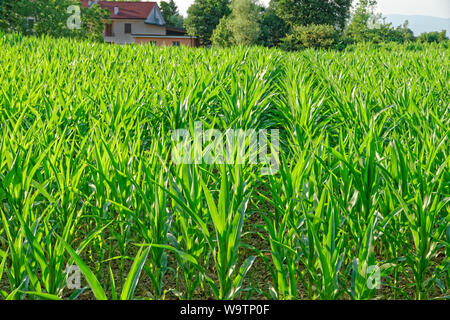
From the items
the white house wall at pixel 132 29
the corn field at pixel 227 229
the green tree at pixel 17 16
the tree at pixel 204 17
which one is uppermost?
the tree at pixel 204 17

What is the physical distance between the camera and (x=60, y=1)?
28.1 meters

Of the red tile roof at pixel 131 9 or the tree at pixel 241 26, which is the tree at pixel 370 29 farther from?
the red tile roof at pixel 131 9

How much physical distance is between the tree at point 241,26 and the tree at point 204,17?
336 cm

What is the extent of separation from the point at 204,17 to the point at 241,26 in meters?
7.55

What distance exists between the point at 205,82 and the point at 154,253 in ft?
8.11

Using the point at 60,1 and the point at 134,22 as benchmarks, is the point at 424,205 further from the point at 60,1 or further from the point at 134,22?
the point at 134,22

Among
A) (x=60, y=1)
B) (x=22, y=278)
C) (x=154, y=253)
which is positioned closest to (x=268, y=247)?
(x=154, y=253)

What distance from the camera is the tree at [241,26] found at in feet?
151

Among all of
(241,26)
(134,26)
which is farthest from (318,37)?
(134,26)

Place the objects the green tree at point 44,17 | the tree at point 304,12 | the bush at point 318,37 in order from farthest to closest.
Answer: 1. the tree at point 304,12
2. the bush at point 318,37
3. the green tree at point 44,17

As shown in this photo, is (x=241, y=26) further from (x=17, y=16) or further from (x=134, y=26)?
(x=17, y=16)

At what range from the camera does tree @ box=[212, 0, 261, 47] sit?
46.2 m

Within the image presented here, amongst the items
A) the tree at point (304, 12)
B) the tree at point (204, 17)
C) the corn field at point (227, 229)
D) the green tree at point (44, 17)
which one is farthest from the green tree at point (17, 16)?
the tree at point (304, 12)

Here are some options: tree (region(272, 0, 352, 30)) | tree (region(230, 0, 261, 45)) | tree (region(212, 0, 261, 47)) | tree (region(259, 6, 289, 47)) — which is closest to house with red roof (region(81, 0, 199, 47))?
tree (region(212, 0, 261, 47))
